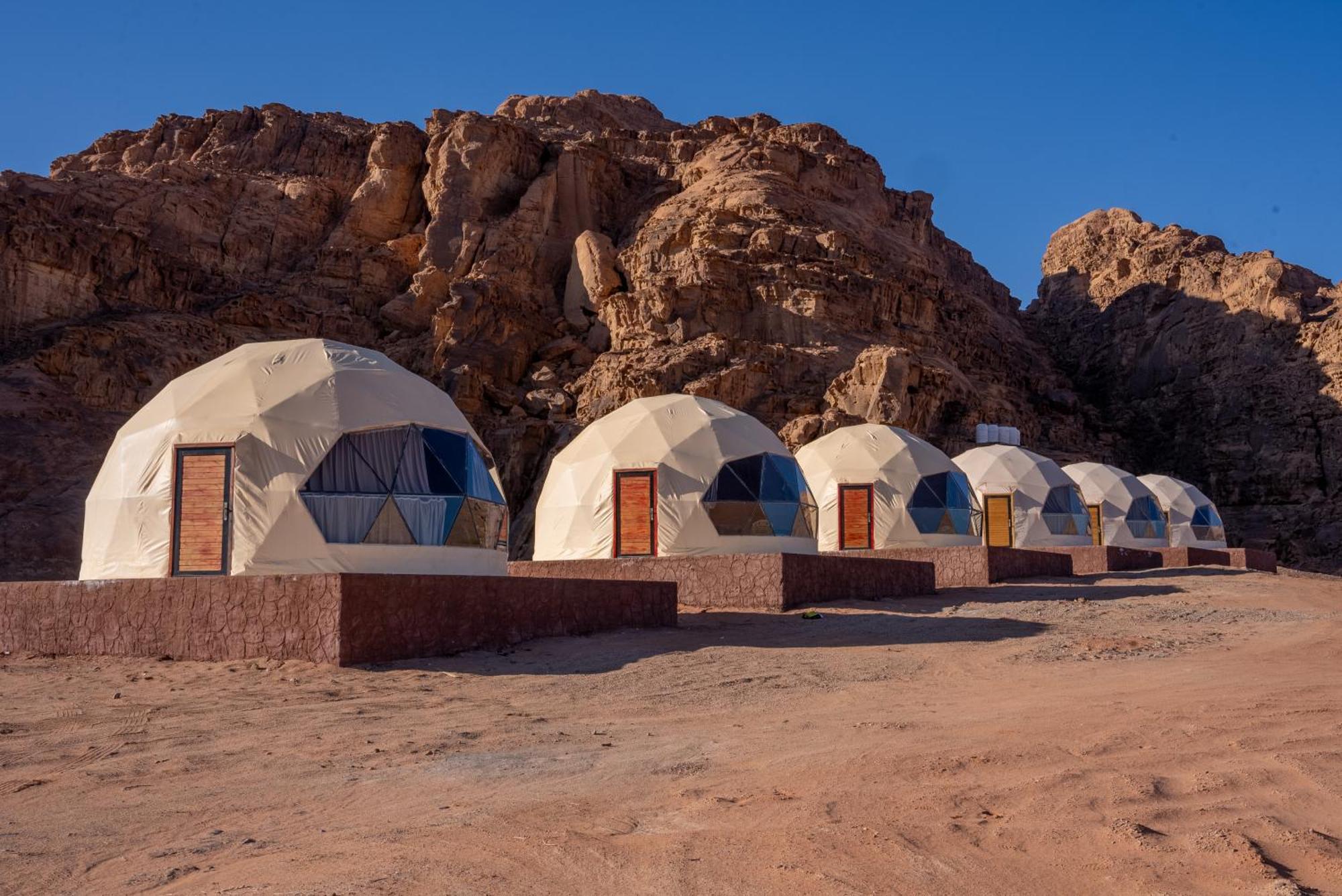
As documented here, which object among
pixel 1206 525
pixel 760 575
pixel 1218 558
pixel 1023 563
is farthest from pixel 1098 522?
pixel 760 575

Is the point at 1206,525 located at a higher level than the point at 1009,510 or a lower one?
lower

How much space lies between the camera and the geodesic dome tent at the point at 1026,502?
102ft

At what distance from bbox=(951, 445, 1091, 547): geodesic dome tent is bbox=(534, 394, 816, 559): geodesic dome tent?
11.8 meters

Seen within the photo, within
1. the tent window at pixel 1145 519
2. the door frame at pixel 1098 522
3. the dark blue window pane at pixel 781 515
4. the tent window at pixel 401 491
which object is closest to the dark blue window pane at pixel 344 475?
the tent window at pixel 401 491

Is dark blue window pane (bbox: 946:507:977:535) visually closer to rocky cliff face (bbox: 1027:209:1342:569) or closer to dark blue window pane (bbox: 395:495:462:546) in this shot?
dark blue window pane (bbox: 395:495:462:546)

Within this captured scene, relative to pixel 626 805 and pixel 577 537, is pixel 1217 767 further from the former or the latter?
pixel 577 537

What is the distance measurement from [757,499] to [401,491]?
26.7 feet

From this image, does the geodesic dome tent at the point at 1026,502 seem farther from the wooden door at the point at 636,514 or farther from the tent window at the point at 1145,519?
the wooden door at the point at 636,514

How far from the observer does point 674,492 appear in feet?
63.4

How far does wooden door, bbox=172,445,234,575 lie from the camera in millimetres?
12891

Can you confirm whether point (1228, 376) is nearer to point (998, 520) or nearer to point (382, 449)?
point (998, 520)

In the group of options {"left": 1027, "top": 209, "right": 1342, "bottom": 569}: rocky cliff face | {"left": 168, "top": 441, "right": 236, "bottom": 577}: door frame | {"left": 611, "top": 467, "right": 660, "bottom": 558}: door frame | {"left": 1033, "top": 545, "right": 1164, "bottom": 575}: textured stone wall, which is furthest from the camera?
{"left": 1027, "top": 209, "right": 1342, "bottom": 569}: rocky cliff face

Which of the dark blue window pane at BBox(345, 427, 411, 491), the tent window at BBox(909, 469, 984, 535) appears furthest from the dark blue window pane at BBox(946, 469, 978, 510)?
the dark blue window pane at BBox(345, 427, 411, 491)

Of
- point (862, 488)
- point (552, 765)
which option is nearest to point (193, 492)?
point (552, 765)
